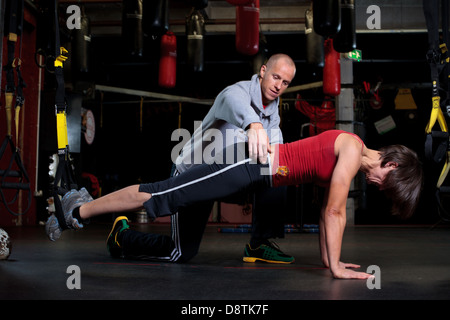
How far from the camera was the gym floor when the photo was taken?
5.29 feet

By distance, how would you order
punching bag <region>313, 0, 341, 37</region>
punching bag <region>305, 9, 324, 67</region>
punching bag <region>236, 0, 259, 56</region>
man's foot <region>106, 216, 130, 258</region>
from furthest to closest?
punching bag <region>305, 9, 324, 67</region>
punching bag <region>236, 0, 259, 56</region>
punching bag <region>313, 0, 341, 37</region>
man's foot <region>106, 216, 130, 258</region>

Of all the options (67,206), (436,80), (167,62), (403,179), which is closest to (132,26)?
(167,62)

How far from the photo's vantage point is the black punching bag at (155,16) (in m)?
3.11

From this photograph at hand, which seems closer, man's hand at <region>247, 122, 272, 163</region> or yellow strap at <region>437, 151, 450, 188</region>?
man's hand at <region>247, 122, 272, 163</region>

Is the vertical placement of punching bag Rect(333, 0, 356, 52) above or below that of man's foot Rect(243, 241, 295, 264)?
above

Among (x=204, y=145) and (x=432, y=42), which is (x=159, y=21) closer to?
(x=204, y=145)

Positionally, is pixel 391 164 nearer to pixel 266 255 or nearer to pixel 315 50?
pixel 266 255

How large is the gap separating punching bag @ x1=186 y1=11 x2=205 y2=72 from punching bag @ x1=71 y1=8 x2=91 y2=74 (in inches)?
41.5

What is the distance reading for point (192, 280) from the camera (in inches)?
76.2

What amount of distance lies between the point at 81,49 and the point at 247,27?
1772mm

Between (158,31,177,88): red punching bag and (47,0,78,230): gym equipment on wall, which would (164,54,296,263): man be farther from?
(158,31,177,88): red punching bag

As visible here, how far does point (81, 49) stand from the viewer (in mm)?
4684

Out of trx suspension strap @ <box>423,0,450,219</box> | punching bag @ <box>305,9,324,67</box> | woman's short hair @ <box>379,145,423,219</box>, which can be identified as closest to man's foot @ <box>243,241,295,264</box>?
woman's short hair @ <box>379,145,423,219</box>

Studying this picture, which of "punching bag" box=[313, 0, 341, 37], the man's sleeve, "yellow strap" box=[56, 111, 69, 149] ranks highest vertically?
"punching bag" box=[313, 0, 341, 37]
